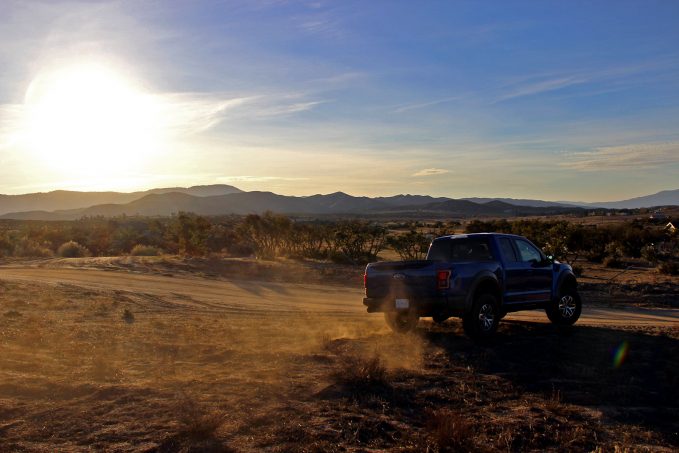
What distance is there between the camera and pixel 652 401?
8.04 meters

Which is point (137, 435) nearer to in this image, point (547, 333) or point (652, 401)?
point (652, 401)

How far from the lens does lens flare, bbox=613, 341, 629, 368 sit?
989cm

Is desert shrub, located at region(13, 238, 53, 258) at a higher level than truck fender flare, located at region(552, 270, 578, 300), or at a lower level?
lower

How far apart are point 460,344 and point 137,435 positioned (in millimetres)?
6427

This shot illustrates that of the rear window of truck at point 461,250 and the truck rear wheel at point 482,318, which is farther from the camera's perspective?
the rear window of truck at point 461,250

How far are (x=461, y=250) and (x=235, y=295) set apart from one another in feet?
37.4

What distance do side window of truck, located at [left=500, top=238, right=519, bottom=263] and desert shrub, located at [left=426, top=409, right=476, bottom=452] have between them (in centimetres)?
631

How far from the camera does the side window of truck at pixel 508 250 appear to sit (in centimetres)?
1269

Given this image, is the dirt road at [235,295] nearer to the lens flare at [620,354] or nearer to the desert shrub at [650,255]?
the lens flare at [620,354]

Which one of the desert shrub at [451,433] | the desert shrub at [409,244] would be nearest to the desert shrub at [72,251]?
the desert shrub at [409,244]

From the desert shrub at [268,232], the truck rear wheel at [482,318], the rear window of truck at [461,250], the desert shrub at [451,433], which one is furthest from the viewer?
the desert shrub at [268,232]

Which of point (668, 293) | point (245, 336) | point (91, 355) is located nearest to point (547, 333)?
point (245, 336)

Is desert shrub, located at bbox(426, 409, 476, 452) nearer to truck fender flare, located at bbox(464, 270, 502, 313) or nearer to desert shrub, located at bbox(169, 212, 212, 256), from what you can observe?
truck fender flare, located at bbox(464, 270, 502, 313)

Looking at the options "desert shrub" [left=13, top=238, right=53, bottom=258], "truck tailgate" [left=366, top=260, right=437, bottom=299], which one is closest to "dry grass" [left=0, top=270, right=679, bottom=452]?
"truck tailgate" [left=366, top=260, right=437, bottom=299]
